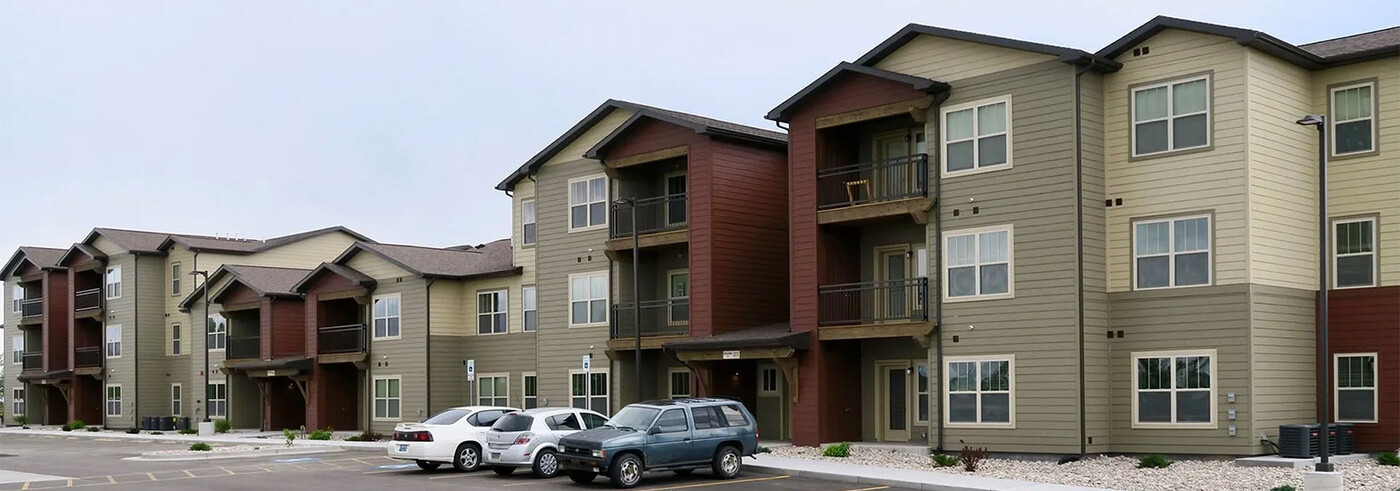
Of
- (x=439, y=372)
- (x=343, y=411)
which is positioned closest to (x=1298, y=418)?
(x=439, y=372)

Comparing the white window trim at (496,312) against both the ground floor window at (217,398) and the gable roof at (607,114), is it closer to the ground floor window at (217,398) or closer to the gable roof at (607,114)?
the gable roof at (607,114)

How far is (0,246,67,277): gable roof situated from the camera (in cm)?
6919

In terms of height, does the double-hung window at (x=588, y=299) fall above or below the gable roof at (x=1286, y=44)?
below

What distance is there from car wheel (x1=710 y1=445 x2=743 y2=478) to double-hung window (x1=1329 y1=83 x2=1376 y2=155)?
43.6 ft

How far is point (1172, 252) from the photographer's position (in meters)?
27.9

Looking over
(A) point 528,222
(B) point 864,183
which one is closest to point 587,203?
(A) point 528,222

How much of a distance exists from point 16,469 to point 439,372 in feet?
49.2

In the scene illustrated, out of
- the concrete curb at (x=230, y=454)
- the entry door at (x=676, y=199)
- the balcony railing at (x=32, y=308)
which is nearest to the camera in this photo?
the concrete curb at (x=230, y=454)

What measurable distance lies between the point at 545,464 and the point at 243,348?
3224 cm

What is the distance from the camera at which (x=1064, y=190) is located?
1115 inches

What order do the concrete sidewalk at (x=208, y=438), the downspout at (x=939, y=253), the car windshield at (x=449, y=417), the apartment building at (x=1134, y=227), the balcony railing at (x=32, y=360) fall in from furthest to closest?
the balcony railing at (x=32, y=360), the concrete sidewalk at (x=208, y=438), the downspout at (x=939, y=253), the car windshield at (x=449, y=417), the apartment building at (x=1134, y=227)

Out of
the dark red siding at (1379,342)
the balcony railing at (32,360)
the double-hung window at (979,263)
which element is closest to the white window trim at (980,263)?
the double-hung window at (979,263)

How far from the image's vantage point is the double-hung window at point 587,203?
39906 millimetres

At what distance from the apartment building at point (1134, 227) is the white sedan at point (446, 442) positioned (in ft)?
29.2
